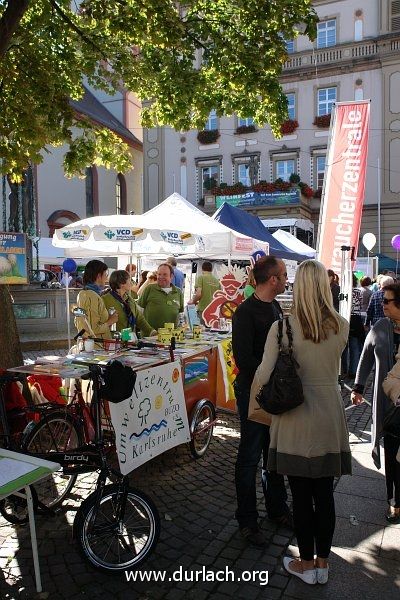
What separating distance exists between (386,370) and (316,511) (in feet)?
4.89

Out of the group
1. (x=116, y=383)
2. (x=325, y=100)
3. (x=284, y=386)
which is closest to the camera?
(x=284, y=386)

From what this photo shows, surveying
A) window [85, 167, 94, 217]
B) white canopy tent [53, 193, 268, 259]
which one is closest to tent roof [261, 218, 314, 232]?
window [85, 167, 94, 217]

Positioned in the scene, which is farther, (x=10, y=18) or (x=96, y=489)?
(x=10, y=18)

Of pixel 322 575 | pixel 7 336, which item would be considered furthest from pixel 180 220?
pixel 322 575

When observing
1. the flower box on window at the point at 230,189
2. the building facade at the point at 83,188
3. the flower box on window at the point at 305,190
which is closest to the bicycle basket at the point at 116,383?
the building facade at the point at 83,188

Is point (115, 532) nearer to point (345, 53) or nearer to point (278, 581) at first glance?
point (278, 581)

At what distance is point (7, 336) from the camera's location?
623 centimetres

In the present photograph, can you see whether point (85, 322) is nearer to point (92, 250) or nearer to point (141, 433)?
point (141, 433)

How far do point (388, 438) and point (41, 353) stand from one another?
914cm

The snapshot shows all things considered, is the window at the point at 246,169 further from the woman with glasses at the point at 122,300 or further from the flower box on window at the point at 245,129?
the woman with glasses at the point at 122,300

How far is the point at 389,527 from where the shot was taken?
367 cm

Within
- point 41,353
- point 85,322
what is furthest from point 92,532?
point 41,353

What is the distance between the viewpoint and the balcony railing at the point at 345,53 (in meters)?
27.3

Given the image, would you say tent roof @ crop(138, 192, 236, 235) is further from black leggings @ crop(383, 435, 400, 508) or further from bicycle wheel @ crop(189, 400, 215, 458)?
black leggings @ crop(383, 435, 400, 508)
